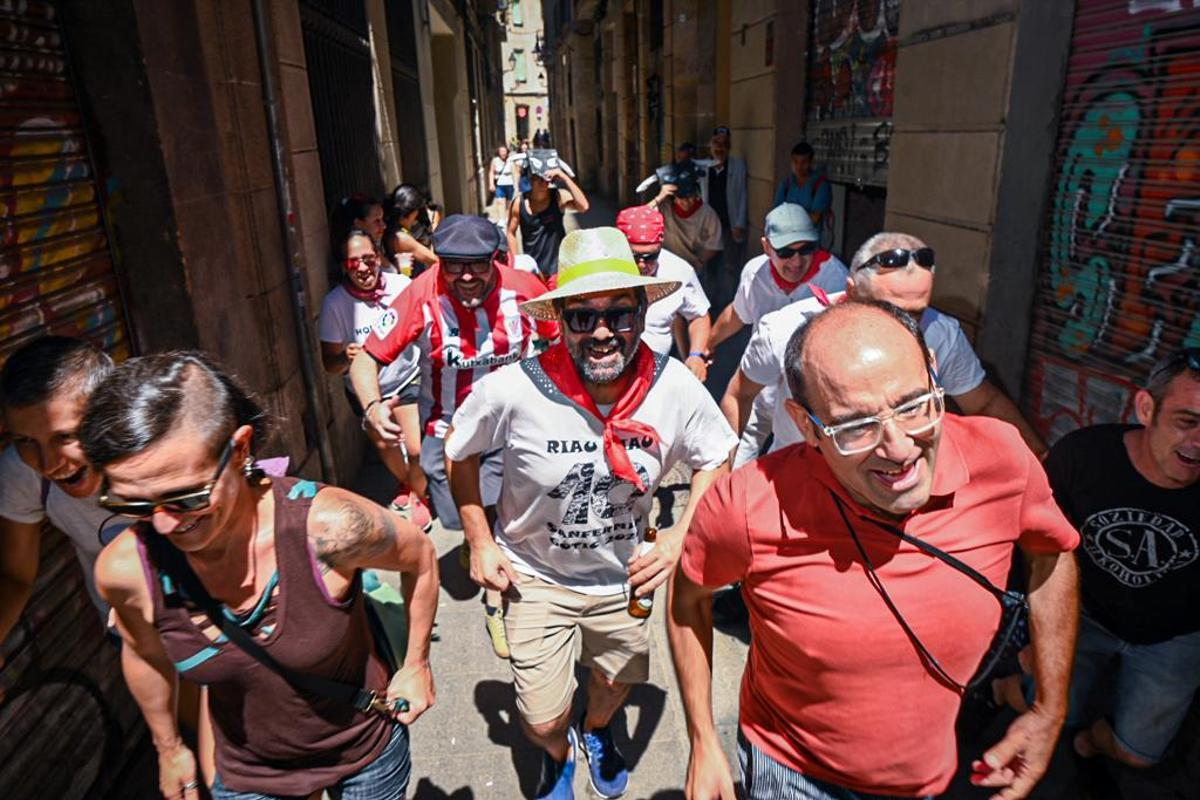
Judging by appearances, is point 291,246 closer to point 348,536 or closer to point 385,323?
point 385,323

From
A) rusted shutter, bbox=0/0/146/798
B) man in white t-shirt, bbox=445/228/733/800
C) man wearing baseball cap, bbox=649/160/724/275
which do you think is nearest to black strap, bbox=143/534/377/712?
man in white t-shirt, bbox=445/228/733/800

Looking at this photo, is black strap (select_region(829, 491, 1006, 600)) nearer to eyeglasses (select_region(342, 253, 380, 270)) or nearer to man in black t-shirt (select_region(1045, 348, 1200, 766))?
man in black t-shirt (select_region(1045, 348, 1200, 766))

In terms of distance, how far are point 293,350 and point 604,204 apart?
2260 cm

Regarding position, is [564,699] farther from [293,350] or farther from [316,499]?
[293,350]

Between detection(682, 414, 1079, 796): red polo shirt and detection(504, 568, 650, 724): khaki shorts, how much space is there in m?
1.04

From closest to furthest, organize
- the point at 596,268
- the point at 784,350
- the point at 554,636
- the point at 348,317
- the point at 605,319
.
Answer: the point at 605,319 → the point at 596,268 → the point at 554,636 → the point at 784,350 → the point at 348,317

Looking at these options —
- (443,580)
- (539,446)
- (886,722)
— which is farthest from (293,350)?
(886,722)

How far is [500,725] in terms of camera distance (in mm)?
3566

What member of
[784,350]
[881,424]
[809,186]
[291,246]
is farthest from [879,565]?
[809,186]

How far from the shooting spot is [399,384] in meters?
4.89

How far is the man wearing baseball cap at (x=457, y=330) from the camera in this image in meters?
3.97

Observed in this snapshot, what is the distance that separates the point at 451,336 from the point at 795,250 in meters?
1.99

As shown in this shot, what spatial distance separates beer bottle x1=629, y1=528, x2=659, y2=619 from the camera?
2.84m

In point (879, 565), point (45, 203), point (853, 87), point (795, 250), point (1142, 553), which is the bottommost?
point (1142, 553)
